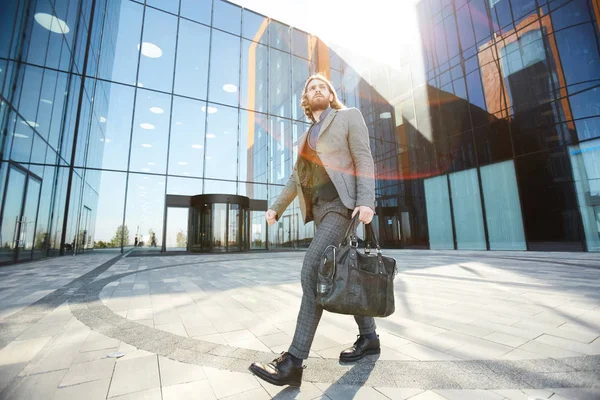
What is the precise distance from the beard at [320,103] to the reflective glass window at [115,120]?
15010 millimetres

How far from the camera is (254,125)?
1809 cm

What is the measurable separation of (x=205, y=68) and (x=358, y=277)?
18597 millimetres

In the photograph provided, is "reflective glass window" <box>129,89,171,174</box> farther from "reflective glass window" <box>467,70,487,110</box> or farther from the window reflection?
"reflective glass window" <box>467,70,487,110</box>

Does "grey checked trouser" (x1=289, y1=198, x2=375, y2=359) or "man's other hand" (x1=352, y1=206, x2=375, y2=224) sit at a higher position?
"man's other hand" (x1=352, y1=206, x2=375, y2=224)

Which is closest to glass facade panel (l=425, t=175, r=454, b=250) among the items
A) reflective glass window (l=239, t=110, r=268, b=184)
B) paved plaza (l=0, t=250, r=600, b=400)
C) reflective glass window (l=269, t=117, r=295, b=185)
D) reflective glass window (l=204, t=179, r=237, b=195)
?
reflective glass window (l=269, t=117, r=295, b=185)

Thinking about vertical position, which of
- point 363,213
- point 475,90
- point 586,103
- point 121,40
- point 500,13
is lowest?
point 363,213

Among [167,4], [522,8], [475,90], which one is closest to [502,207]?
[475,90]

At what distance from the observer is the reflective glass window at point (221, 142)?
1600 cm

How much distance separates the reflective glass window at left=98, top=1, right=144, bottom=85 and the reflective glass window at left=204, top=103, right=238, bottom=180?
456 cm

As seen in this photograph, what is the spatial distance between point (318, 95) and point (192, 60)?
1765cm

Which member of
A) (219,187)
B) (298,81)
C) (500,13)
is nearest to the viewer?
(500,13)

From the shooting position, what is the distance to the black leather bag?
1469 mm

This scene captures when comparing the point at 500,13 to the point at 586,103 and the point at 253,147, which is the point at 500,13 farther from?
the point at 253,147

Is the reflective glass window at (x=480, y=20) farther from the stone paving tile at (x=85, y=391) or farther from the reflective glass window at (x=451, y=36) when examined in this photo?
the stone paving tile at (x=85, y=391)
